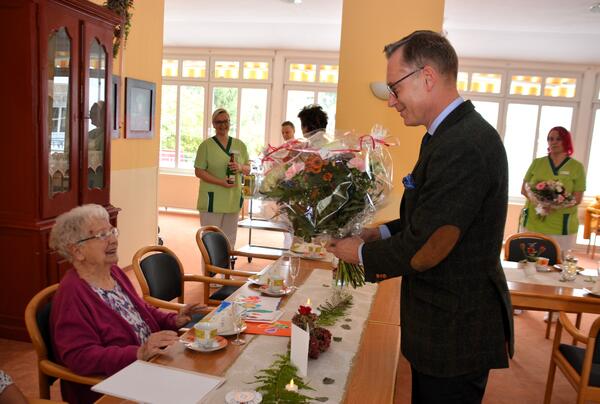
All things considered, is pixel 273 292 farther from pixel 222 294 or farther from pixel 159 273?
pixel 222 294

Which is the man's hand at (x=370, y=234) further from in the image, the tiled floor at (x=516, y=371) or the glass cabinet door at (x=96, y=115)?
the glass cabinet door at (x=96, y=115)

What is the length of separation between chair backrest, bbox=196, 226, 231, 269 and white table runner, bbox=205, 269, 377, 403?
3.59 feet

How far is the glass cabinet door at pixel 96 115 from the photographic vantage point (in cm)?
390

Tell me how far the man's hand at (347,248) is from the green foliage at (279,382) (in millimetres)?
387

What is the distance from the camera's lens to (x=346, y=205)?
69.9 inches

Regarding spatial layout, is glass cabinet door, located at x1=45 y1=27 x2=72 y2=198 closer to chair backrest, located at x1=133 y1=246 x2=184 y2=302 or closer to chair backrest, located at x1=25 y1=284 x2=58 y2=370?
chair backrest, located at x1=133 y1=246 x2=184 y2=302

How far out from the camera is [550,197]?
4586mm

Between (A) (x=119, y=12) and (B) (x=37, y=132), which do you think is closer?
(B) (x=37, y=132)

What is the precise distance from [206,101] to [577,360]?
28.3 feet

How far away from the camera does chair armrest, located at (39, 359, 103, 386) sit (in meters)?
1.84

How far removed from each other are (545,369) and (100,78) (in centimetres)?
416

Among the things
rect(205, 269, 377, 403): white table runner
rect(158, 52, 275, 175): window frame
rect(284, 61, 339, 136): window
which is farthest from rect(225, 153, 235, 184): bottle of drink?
rect(158, 52, 275, 175): window frame

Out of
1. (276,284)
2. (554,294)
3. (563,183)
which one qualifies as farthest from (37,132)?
(563,183)

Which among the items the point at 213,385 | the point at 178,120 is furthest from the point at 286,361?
the point at 178,120
